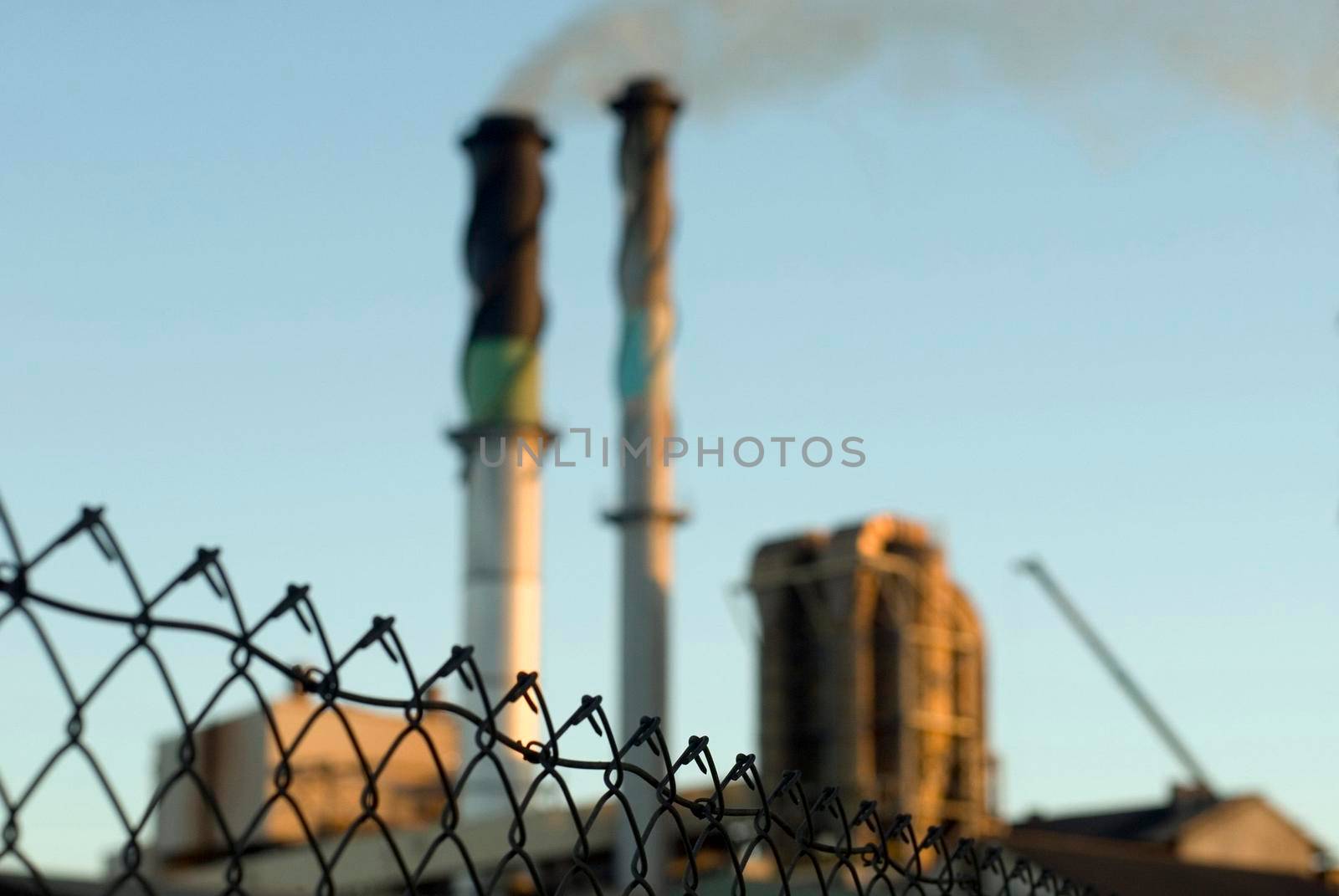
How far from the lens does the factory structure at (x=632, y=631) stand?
31.2 m

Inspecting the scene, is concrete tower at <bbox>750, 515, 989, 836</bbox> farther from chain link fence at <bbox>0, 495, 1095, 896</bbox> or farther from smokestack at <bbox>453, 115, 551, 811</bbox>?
smokestack at <bbox>453, 115, 551, 811</bbox>

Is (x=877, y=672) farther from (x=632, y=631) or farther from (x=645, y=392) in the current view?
(x=645, y=392)

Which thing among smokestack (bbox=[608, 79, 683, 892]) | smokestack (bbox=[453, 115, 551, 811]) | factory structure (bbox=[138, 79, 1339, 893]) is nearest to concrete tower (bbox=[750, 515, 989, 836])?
factory structure (bbox=[138, 79, 1339, 893])

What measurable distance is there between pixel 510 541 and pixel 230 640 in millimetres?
31658

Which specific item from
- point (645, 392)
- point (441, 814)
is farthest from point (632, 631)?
point (441, 814)

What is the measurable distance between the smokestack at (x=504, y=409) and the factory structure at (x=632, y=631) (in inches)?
1.4

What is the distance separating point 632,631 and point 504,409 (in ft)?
13.4

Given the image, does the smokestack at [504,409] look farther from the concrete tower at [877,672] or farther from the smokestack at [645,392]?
the concrete tower at [877,672]

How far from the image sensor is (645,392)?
1337 inches

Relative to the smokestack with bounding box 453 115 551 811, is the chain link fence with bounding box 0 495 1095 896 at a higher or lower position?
lower

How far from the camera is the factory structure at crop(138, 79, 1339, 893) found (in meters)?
31.2

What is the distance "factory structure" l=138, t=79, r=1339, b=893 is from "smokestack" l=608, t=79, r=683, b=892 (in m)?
0.04

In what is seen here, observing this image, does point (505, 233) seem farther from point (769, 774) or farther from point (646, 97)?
point (769, 774)

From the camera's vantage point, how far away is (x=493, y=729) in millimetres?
2338
